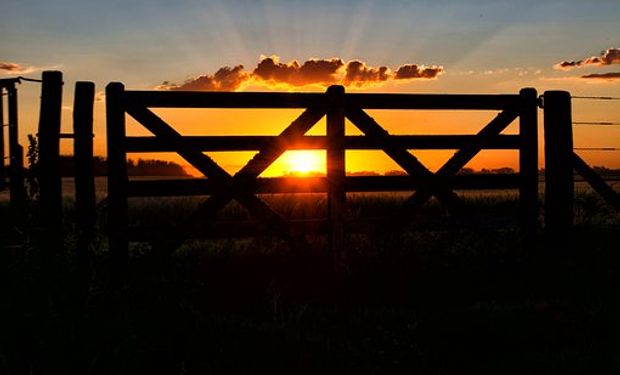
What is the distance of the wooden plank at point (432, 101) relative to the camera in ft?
32.7

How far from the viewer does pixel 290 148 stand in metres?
→ 9.73

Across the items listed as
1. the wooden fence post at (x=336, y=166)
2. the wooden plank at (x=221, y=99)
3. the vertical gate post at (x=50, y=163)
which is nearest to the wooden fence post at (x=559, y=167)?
the wooden fence post at (x=336, y=166)

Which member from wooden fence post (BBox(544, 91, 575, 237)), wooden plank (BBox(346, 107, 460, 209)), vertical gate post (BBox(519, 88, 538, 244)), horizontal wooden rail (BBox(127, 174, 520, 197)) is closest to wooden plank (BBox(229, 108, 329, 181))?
horizontal wooden rail (BBox(127, 174, 520, 197))

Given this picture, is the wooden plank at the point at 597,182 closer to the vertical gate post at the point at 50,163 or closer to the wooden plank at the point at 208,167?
the wooden plank at the point at 208,167

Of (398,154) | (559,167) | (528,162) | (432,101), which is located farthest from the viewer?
(559,167)

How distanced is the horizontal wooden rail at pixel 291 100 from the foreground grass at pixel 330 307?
1.56m

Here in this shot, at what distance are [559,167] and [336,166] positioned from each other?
3.65 m

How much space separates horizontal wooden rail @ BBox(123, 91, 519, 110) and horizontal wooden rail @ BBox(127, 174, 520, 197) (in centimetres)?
94

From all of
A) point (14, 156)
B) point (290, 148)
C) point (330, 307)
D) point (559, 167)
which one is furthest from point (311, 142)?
point (14, 156)

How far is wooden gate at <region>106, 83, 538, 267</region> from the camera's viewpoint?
9.41 m

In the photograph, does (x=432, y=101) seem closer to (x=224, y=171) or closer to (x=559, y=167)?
(x=559, y=167)

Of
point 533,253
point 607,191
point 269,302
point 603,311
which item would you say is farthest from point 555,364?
point 607,191

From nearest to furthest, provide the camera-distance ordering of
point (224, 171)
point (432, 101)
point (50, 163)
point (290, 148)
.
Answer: point (50, 163) < point (224, 171) < point (290, 148) < point (432, 101)

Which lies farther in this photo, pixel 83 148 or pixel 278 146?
pixel 278 146
